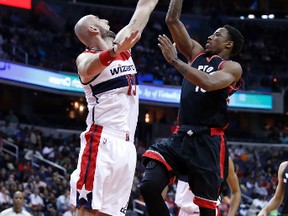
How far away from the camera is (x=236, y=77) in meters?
6.47

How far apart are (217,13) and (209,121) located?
29118mm

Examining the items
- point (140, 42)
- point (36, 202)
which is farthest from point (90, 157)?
point (140, 42)

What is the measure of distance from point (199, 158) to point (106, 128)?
98 cm

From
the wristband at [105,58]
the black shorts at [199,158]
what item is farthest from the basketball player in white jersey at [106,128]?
the black shorts at [199,158]

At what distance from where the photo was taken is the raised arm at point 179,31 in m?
6.72

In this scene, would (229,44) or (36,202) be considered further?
(36,202)

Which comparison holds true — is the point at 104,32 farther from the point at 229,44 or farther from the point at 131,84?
the point at 229,44

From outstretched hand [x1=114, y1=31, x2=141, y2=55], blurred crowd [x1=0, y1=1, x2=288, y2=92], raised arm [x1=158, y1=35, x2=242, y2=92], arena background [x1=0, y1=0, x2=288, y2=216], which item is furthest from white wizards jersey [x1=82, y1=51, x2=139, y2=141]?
blurred crowd [x1=0, y1=1, x2=288, y2=92]

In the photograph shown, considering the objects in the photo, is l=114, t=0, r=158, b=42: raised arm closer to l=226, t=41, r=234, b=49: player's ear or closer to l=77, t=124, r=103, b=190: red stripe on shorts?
l=77, t=124, r=103, b=190: red stripe on shorts

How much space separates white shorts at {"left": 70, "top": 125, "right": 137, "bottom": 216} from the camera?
19.2ft

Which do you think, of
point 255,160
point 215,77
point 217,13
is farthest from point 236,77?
point 217,13

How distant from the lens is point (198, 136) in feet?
21.2

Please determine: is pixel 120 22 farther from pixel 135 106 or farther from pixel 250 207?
pixel 135 106

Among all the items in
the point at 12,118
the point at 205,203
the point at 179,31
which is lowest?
the point at 12,118
